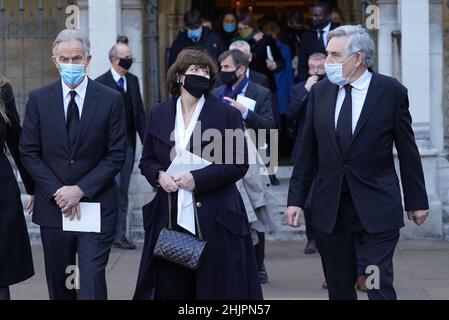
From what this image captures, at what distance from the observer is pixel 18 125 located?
22.8 ft

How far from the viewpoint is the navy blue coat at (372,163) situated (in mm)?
6414

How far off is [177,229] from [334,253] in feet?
3.02

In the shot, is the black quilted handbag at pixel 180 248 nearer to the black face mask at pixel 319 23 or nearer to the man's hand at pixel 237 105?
the man's hand at pixel 237 105

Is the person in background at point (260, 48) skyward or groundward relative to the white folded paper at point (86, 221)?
skyward

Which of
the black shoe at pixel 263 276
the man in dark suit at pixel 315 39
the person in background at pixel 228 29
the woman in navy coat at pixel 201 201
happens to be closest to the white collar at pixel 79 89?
the woman in navy coat at pixel 201 201

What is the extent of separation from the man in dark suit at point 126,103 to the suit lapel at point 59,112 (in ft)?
11.7

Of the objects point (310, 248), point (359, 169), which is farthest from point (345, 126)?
point (310, 248)

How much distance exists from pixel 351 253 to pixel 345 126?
738 millimetres

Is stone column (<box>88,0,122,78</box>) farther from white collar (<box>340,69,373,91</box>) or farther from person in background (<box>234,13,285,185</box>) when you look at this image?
white collar (<box>340,69,373,91</box>)

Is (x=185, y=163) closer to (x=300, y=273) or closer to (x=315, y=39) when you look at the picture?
(x=300, y=273)

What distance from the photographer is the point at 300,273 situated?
9648mm
